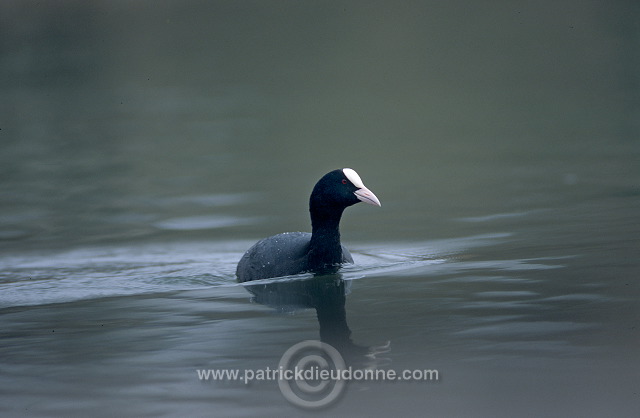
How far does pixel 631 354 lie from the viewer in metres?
6.21

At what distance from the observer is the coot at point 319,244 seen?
9.00 meters

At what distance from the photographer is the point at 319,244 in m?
9.16

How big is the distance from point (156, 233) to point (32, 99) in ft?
48.0

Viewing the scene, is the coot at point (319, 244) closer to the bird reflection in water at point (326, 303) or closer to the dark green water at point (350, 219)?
the bird reflection in water at point (326, 303)

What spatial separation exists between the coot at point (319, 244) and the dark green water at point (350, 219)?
11.9 inches

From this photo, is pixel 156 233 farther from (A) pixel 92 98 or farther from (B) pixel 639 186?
(A) pixel 92 98

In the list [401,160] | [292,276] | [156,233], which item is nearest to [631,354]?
[292,276]

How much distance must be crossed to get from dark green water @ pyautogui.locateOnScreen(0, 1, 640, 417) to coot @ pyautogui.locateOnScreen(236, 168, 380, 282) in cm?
30

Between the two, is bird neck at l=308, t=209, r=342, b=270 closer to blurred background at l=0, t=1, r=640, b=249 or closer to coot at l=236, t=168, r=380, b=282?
coot at l=236, t=168, r=380, b=282

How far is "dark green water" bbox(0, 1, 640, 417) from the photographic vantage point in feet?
20.2

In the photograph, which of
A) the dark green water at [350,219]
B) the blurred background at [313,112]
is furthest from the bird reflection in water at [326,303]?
the blurred background at [313,112]

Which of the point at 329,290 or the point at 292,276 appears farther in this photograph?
the point at 292,276

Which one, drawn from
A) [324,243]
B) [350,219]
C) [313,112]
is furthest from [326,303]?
[313,112]

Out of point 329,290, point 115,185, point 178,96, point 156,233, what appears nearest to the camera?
point 329,290
